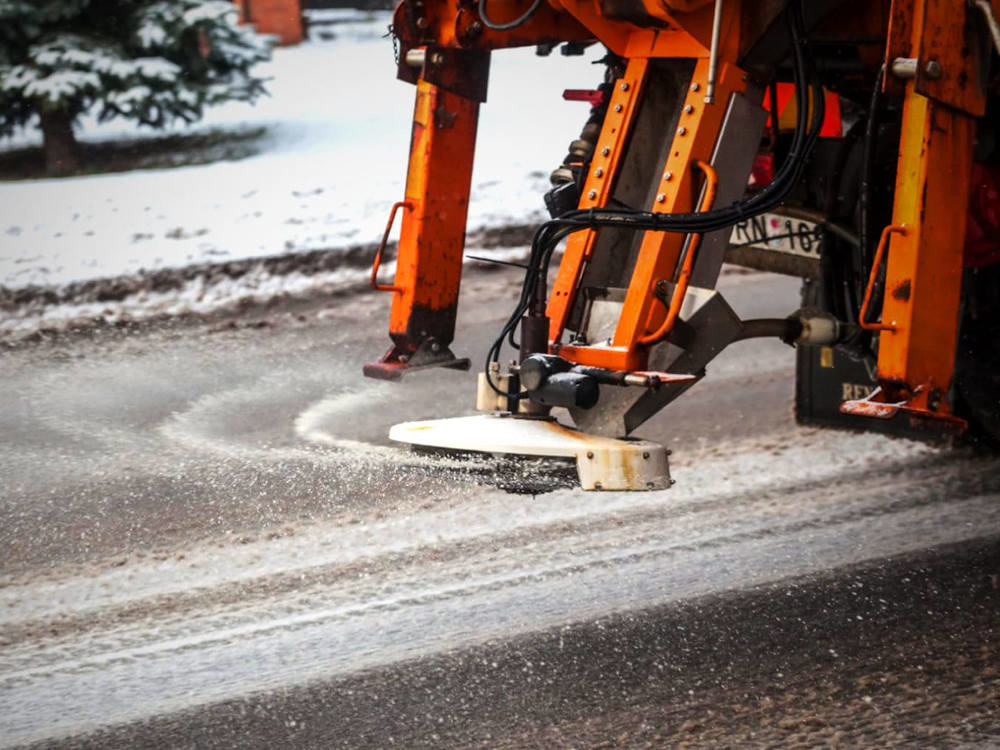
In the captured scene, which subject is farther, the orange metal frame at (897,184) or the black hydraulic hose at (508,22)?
the black hydraulic hose at (508,22)

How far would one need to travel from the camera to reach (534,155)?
35.5 ft

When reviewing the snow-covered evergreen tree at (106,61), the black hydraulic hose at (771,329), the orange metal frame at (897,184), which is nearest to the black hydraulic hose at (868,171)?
the orange metal frame at (897,184)

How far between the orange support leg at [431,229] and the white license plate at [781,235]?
3.50 feet

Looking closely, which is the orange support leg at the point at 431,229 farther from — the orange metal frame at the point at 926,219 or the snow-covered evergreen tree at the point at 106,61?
the snow-covered evergreen tree at the point at 106,61

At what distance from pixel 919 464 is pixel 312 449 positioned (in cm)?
231

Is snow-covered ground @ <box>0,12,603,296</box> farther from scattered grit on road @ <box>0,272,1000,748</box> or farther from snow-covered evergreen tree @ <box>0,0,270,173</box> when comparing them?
scattered grit on road @ <box>0,272,1000,748</box>

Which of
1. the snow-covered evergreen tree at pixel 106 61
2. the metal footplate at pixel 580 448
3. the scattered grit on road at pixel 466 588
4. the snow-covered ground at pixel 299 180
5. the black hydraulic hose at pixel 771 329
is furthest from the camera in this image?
the snow-covered evergreen tree at pixel 106 61

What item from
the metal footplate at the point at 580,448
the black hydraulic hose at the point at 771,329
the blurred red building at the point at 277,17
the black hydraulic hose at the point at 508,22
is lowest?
the metal footplate at the point at 580,448

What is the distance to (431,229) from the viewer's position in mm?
4535

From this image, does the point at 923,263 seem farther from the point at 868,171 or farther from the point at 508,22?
the point at 508,22

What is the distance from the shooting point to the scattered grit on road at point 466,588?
3.19 metres

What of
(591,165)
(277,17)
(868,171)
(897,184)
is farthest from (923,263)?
(277,17)

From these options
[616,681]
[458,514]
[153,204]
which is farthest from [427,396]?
[153,204]

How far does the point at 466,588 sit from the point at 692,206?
1.27 m
